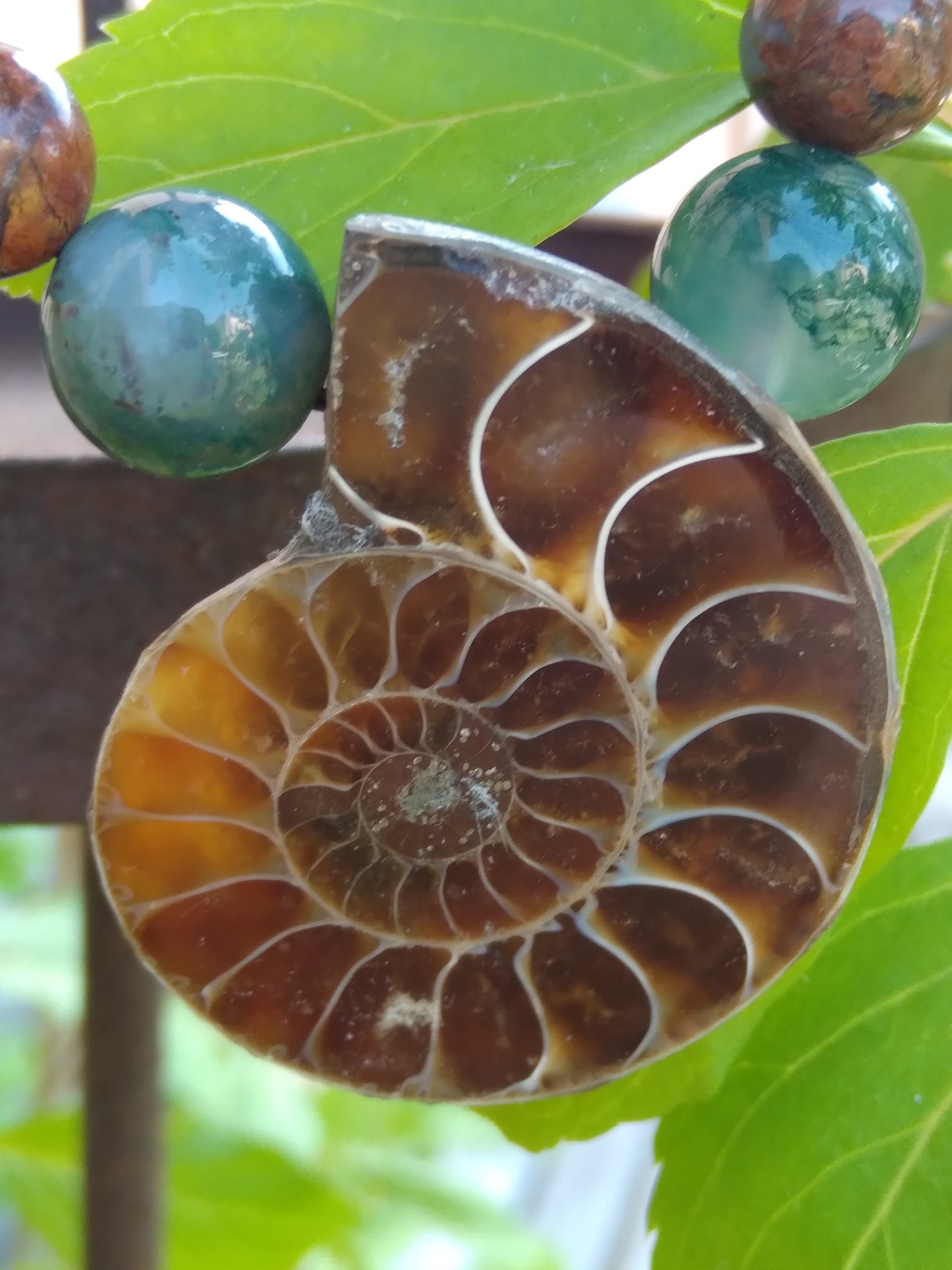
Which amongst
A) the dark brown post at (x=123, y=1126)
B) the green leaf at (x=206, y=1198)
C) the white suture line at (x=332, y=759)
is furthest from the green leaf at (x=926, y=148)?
the green leaf at (x=206, y=1198)

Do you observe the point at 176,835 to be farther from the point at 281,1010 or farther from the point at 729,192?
the point at 729,192

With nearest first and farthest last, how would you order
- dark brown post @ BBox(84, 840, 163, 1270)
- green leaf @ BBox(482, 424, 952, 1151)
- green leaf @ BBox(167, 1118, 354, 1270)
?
green leaf @ BBox(482, 424, 952, 1151) → dark brown post @ BBox(84, 840, 163, 1270) → green leaf @ BBox(167, 1118, 354, 1270)

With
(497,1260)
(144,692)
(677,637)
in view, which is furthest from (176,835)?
(497,1260)

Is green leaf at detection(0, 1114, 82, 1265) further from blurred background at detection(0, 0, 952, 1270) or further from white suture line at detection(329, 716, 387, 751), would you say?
white suture line at detection(329, 716, 387, 751)

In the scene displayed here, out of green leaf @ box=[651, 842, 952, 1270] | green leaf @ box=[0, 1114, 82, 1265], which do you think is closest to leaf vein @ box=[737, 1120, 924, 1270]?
green leaf @ box=[651, 842, 952, 1270]

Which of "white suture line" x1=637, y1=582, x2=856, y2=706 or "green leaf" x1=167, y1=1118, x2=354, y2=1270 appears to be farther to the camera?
"green leaf" x1=167, y1=1118, x2=354, y2=1270

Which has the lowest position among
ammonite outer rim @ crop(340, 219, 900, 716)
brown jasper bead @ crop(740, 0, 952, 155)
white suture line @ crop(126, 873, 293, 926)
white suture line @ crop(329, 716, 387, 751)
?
white suture line @ crop(126, 873, 293, 926)
